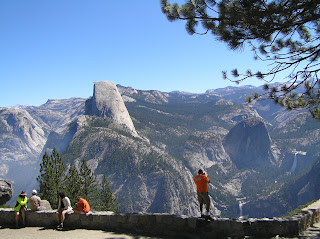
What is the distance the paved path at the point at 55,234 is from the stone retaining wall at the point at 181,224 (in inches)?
16.1

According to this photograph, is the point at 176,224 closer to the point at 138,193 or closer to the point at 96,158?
the point at 138,193

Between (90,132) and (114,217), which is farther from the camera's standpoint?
(90,132)

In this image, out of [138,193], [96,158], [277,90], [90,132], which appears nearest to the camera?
[277,90]

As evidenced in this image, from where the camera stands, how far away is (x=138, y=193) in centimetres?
14200

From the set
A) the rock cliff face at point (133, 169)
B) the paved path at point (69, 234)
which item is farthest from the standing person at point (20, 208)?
the rock cliff face at point (133, 169)

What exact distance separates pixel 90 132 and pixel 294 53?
571 feet

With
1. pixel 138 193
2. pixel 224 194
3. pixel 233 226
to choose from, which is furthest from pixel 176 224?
pixel 224 194

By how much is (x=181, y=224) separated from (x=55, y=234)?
16.1 feet

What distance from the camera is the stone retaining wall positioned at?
9.77 meters

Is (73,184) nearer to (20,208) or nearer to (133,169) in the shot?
(20,208)

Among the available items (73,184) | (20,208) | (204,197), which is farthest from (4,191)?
(73,184)

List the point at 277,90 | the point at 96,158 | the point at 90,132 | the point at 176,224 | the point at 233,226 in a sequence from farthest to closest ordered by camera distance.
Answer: the point at 90,132, the point at 96,158, the point at 277,90, the point at 176,224, the point at 233,226

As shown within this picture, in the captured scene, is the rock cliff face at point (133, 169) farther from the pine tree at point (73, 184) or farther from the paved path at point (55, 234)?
the paved path at point (55, 234)

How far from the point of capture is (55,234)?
36.1ft
